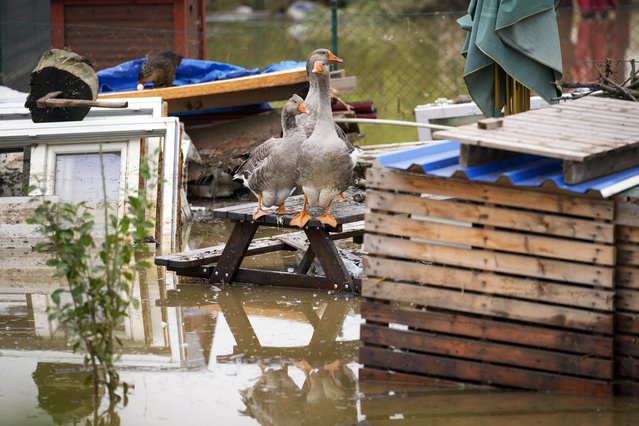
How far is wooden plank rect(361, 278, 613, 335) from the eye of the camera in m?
5.64

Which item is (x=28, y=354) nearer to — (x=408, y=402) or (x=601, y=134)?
(x=408, y=402)

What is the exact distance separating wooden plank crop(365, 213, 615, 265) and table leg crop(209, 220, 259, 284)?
93.5 inches

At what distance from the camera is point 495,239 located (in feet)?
18.8

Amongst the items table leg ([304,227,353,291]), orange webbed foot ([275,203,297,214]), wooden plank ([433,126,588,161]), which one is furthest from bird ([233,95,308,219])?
wooden plank ([433,126,588,161])

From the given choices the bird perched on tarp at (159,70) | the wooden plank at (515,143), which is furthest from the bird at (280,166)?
the bird perched on tarp at (159,70)

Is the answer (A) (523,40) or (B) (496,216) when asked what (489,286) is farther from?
(A) (523,40)

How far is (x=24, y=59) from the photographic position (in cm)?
1409

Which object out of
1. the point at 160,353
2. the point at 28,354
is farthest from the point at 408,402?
the point at 28,354

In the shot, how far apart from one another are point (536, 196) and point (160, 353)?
244cm

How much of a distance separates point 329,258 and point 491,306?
237cm

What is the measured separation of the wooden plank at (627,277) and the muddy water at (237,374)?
1.92 ft

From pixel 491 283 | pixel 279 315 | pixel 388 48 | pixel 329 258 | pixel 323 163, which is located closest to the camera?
pixel 491 283

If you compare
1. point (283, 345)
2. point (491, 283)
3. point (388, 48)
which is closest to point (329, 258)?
point (283, 345)

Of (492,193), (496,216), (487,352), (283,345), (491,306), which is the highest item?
(492,193)
